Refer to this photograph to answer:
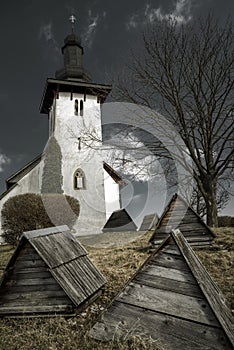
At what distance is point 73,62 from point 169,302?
29042 mm

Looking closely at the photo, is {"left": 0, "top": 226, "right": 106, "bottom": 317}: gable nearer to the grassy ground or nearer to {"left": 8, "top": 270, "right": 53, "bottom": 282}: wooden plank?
{"left": 8, "top": 270, "right": 53, "bottom": 282}: wooden plank

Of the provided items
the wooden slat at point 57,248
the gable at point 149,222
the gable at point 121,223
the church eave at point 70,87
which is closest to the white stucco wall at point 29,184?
the church eave at point 70,87

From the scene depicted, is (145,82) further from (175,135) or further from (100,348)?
(100,348)

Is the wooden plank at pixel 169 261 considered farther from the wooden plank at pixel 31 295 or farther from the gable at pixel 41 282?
the wooden plank at pixel 31 295

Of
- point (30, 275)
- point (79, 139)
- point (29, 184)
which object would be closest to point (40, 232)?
point (30, 275)

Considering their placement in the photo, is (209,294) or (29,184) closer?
(209,294)

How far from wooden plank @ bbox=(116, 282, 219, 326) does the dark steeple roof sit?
26654 mm

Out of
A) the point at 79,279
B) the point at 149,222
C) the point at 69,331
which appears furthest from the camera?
the point at 149,222

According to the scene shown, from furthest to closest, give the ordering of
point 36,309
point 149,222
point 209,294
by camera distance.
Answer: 1. point 149,222
2. point 36,309
3. point 209,294

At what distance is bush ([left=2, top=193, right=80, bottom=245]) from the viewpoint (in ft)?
43.9

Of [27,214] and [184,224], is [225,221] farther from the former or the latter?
[184,224]

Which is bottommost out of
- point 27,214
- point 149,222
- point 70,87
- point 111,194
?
point 149,222

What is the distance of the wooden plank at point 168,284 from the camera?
8.49 feet

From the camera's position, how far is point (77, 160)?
24703 millimetres
